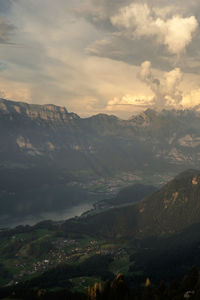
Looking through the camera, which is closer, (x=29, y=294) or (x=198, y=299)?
(x=198, y=299)

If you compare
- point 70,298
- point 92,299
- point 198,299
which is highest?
point 198,299

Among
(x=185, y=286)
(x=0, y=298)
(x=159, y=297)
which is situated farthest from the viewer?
(x=0, y=298)

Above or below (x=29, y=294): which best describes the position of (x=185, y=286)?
above

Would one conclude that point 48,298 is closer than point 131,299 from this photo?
No

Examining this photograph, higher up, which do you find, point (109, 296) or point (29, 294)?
point (109, 296)


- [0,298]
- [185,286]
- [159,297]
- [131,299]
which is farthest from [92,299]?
[0,298]

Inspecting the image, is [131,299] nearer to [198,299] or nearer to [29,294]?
[198,299]

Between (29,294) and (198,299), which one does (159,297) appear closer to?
(198,299)

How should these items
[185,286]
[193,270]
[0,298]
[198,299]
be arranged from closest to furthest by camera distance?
[198,299] → [185,286] → [193,270] → [0,298]

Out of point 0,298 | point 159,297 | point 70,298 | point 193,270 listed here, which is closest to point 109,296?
point 159,297

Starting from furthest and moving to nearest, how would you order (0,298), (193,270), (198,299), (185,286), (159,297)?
(0,298), (193,270), (185,286), (159,297), (198,299)
